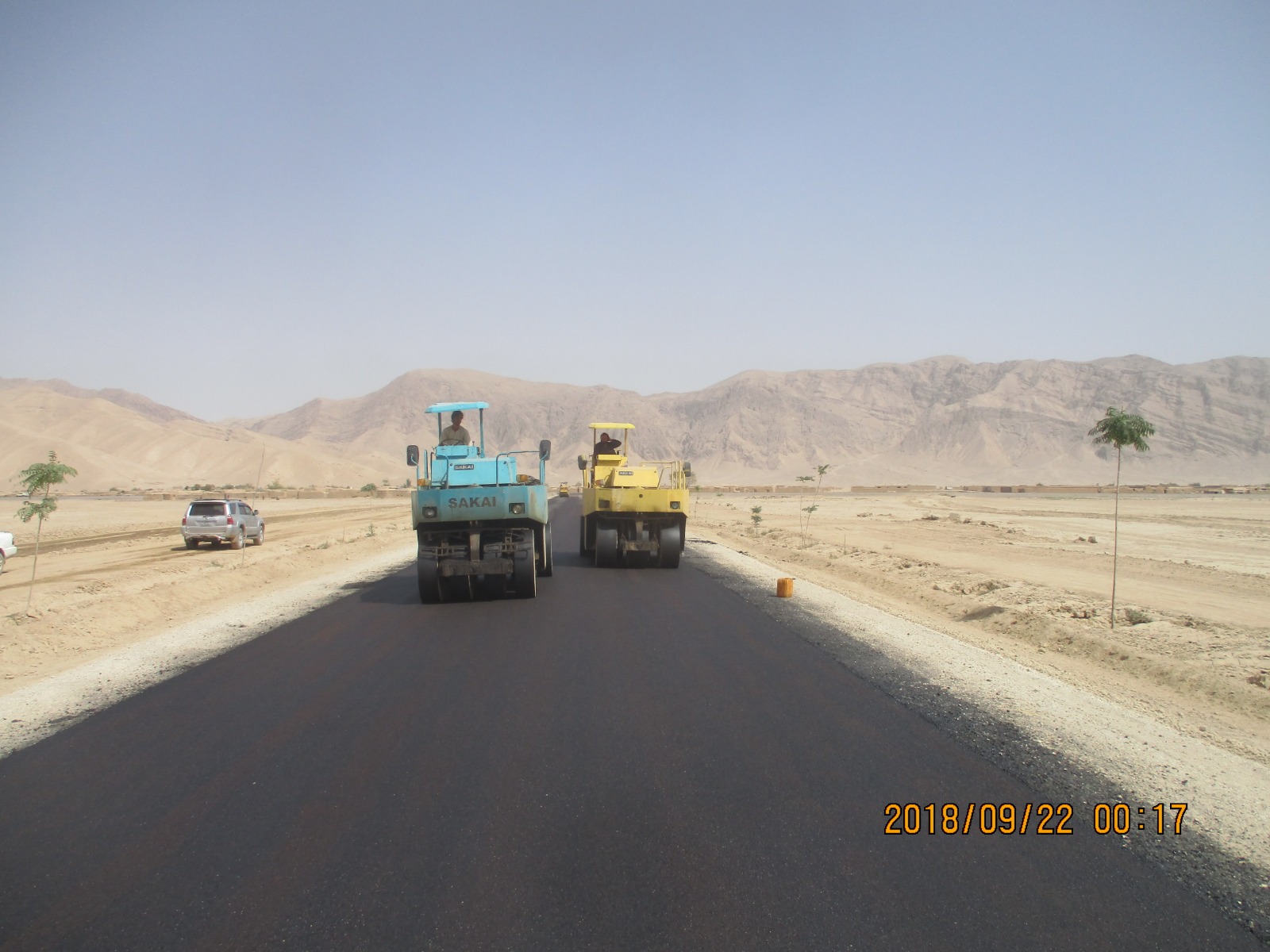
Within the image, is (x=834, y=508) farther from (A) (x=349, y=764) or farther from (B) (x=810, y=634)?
(A) (x=349, y=764)

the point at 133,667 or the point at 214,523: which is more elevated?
the point at 214,523

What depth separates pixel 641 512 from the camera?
18.2m

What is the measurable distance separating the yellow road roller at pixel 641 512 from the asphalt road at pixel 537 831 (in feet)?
32.2

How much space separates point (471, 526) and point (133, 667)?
17.7 ft

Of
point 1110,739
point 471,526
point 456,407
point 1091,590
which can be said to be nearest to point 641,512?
point 456,407

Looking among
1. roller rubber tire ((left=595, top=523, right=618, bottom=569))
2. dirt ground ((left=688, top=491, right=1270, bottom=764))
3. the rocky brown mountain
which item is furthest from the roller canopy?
the rocky brown mountain

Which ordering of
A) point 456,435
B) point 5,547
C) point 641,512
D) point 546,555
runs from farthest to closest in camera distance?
point 5,547 < point 641,512 < point 546,555 < point 456,435

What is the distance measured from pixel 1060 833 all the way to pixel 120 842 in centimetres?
570

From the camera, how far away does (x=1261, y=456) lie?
357 ft

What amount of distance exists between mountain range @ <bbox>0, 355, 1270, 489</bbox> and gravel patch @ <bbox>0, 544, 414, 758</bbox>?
68262 mm

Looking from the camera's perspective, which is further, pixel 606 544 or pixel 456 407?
pixel 606 544

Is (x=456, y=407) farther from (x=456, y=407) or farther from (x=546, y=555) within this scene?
(x=546, y=555)

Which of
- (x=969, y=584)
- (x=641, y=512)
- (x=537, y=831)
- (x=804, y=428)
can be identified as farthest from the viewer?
(x=804, y=428)

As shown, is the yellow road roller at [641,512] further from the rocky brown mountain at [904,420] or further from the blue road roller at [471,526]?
the rocky brown mountain at [904,420]
